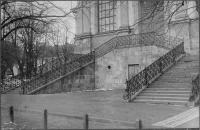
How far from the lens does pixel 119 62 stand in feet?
63.6

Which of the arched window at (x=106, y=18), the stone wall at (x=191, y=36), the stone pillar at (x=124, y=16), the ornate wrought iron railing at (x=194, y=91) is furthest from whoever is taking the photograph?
the arched window at (x=106, y=18)

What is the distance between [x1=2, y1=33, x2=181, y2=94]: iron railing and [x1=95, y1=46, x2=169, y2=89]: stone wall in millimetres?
587

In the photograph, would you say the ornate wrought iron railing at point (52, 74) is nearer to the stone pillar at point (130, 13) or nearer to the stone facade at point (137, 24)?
the stone facade at point (137, 24)

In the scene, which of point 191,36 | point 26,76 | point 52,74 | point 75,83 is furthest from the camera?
point 191,36

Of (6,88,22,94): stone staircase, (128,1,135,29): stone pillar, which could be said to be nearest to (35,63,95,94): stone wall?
(6,88,22,94): stone staircase

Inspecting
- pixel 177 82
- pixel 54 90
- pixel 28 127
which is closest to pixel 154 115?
pixel 28 127

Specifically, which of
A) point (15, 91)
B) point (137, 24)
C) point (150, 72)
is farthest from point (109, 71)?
point (15, 91)

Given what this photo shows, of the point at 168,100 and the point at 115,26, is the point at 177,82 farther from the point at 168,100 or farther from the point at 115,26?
the point at 115,26

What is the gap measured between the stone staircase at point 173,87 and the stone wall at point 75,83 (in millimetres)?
6681

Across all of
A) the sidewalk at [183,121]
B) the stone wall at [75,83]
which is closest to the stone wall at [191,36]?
the stone wall at [75,83]

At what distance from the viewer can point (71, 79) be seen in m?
18.6

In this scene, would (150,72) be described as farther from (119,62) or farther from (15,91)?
(15,91)

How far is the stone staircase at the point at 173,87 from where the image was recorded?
1138 cm

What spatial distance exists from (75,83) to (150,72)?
6.48 m
